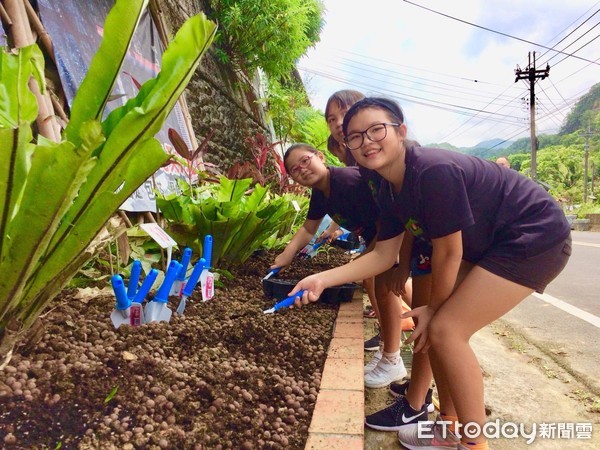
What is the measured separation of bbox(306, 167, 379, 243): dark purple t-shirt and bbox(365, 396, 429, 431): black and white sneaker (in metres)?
0.83

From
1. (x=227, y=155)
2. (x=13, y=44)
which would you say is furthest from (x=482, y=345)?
(x=227, y=155)

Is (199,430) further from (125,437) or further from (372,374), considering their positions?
(372,374)

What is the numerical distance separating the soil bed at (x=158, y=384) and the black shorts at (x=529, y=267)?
60 centimetres

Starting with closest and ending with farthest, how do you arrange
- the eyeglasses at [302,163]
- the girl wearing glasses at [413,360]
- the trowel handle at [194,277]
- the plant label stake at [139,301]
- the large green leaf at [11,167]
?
the large green leaf at [11,167]
the plant label stake at [139,301]
the trowel handle at [194,277]
the girl wearing glasses at [413,360]
the eyeglasses at [302,163]

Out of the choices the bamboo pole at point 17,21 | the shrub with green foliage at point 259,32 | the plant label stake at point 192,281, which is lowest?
the plant label stake at point 192,281

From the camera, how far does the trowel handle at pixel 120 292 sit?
115cm

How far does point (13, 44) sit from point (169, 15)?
8.93 ft

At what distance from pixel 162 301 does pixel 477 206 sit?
1.00 m

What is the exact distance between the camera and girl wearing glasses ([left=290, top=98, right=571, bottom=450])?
1.17 metres

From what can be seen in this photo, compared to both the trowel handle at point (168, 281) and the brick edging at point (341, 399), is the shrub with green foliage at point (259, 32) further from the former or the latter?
the brick edging at point (341, 399)

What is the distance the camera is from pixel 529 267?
1195mm

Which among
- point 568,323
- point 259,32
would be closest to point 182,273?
point 568,323

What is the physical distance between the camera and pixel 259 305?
5.96 ft

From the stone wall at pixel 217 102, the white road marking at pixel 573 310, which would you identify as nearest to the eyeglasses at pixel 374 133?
the white road marking at pixel 573 310
